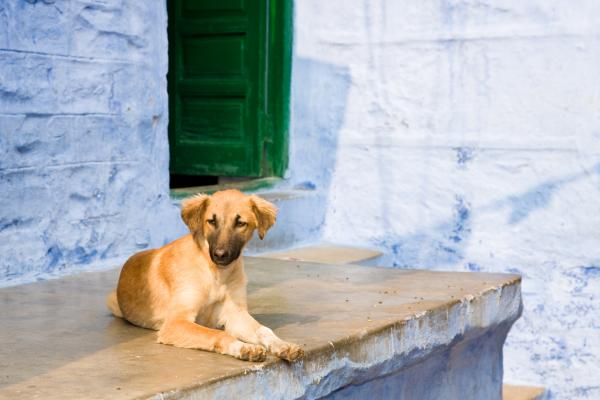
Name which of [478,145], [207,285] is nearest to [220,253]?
[207,285]

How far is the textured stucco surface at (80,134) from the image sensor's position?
4.77 m

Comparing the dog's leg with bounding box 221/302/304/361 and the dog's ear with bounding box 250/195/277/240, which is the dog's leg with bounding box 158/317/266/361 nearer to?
the dog's leg with bounding box 221/302/304/361

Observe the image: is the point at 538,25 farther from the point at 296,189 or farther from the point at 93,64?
the point at 93,64

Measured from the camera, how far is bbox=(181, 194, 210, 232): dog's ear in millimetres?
3420

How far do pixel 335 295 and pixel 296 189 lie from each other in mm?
2645

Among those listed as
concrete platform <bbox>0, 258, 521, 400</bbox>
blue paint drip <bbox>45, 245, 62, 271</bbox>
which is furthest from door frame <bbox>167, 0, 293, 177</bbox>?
blue paint drip <bbox>45, 245, 62, 271</bbox>

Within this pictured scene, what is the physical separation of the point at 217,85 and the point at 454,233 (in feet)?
6.65

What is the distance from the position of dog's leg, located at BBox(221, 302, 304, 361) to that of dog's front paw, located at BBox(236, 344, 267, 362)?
0.08m

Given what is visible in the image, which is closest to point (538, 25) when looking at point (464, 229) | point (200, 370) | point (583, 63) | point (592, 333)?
point (583, 63)

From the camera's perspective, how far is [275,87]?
22.9ft

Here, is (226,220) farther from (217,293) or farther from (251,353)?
(251,353)

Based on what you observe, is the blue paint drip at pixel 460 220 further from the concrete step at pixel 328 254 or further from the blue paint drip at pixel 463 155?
the concrete step at pixel 328 254

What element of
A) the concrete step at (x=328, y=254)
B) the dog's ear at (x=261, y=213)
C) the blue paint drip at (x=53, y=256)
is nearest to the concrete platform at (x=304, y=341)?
the blue paint drip at (x=53, y=256)

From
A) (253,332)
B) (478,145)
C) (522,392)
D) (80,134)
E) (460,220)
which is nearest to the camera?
(253,332)
